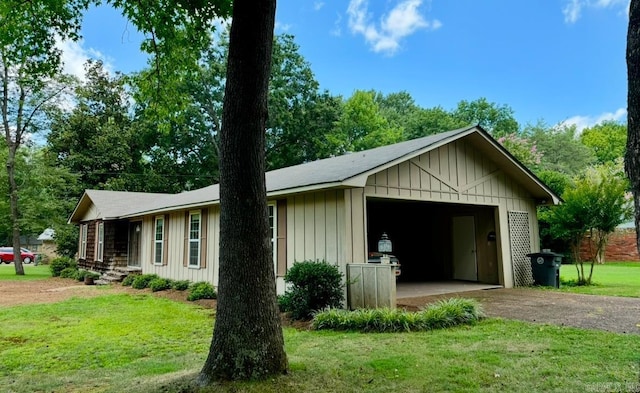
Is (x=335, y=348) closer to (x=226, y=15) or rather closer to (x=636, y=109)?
(x=636, y=109)

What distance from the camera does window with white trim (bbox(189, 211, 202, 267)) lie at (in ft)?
40.7

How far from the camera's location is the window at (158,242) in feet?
48.3

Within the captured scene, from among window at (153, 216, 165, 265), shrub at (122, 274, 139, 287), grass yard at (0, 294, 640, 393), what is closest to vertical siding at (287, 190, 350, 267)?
grass yard at (0, 294, 640, 393)

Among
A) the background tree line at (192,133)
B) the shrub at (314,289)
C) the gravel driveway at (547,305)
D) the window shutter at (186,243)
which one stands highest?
the background tree line at (192,133)

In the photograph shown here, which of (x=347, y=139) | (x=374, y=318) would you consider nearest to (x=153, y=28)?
(x=374, y=318)

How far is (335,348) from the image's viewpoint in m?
5.23

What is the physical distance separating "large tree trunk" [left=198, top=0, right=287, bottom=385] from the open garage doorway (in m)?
7.73

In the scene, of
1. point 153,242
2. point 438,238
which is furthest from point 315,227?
point 153,242

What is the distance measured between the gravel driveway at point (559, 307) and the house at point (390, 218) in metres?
1.58

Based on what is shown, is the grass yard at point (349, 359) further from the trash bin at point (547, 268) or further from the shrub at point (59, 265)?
the shrub at point (59, 265)

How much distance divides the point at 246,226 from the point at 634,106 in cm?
306

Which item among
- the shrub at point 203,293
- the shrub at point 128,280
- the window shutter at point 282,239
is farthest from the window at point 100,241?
the window shutter at point 282,239

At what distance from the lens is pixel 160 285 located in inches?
503

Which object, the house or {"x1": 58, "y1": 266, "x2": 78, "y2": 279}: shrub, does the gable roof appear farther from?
{"x1": 58, "y1": 266, "x2": 78, "y2": 279}: shrub
